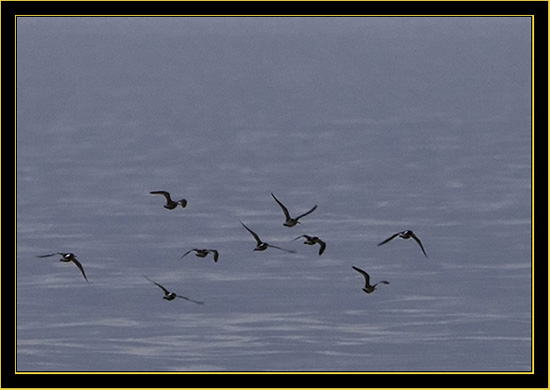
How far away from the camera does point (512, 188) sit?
90750 millimetres

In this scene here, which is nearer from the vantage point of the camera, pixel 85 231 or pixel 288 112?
pixel 85 231

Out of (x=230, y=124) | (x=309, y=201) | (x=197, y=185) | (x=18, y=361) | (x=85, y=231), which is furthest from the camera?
(x=230, y=124)

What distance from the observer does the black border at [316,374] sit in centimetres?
3691

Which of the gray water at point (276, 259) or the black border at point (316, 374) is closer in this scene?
the black border at point (316, 374)

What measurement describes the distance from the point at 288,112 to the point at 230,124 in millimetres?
21883

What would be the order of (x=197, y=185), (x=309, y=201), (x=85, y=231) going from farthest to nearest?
(x=197, y=185) < (x=309, y=201) < (x=85, y=231)

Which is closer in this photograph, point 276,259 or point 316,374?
→ point 316,374

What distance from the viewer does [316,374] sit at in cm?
3725

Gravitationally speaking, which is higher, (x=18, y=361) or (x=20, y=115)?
(x=20, y=115)

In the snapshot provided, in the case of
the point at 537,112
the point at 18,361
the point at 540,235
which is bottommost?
the point at 18,361

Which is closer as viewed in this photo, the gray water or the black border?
the black border

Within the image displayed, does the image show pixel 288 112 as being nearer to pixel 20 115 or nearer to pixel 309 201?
pixel 20 115

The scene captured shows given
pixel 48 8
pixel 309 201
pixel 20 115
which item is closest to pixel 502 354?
pixel 48 8

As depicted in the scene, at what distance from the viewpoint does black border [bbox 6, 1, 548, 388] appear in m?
36.9
